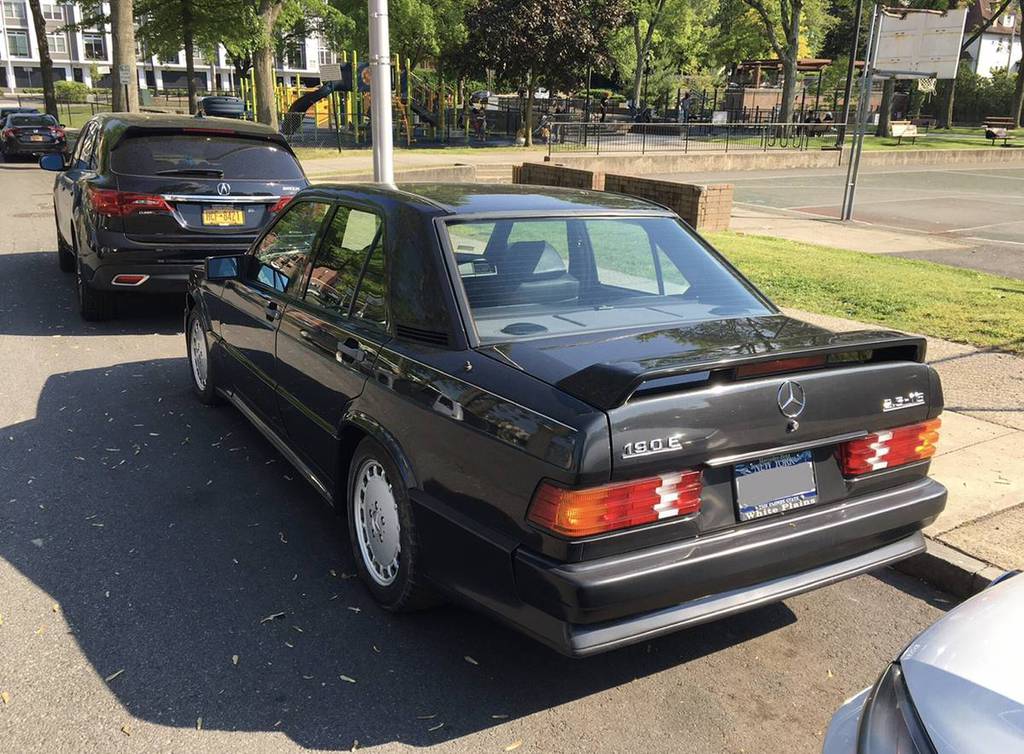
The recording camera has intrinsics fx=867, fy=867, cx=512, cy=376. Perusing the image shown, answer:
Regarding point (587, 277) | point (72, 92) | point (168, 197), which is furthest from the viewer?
point (72, 92)

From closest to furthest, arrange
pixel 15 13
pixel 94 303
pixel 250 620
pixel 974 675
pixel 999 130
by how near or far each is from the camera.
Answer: pixel 974 675 → pixel 250 620 → pixel 94 303 → pixel 999 130 → pixel 15 13

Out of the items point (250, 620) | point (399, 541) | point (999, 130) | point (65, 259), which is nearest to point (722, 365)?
point (399, 541)

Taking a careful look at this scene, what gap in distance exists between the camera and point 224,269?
5.30 m

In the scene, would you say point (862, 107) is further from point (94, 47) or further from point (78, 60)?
point (78, 60)

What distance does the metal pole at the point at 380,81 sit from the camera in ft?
31.8

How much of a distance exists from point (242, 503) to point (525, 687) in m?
2.17

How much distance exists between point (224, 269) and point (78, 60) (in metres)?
109

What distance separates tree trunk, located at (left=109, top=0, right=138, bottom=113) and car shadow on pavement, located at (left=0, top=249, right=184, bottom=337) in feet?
47.5

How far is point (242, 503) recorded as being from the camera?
15.5 feet

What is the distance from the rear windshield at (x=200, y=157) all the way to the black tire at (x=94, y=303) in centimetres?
128

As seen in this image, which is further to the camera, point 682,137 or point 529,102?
point 682,137

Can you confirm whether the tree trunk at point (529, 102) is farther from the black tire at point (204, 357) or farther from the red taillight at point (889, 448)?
the red taillight at point (889, 448)

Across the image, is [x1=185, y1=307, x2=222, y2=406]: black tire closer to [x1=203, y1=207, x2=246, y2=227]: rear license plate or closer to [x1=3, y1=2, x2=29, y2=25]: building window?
[x1=203, y1=207, x2=246, y2=227]: rear license plate

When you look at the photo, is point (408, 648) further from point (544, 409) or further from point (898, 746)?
point (898, 746)
